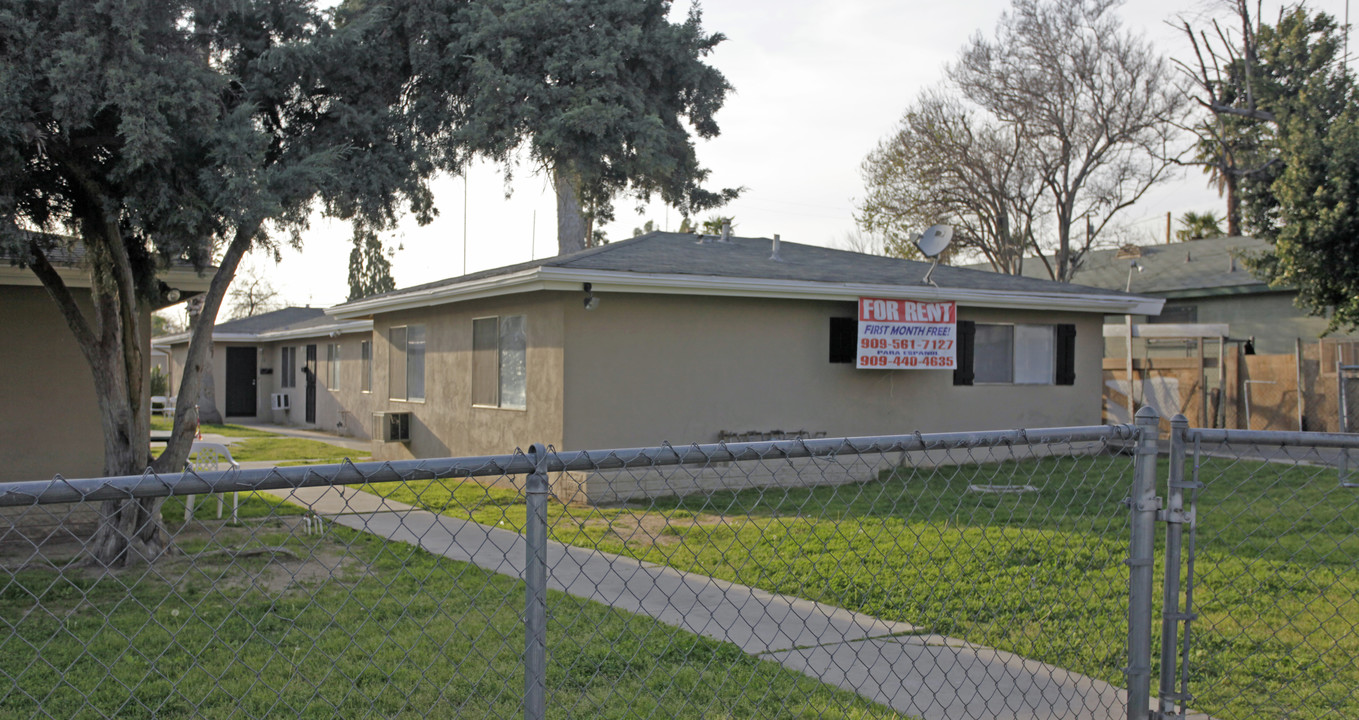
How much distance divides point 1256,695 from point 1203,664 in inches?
15.6

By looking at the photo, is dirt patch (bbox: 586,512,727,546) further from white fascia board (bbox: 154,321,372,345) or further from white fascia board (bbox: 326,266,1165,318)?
white fascia board (bbox: 154,321,372,345)

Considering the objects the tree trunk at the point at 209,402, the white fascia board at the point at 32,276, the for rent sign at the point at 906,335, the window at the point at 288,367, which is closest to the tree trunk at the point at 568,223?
the for rent sign at the point at 906,335

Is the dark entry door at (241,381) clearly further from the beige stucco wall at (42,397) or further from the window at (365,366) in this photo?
the beige stucco wall at (42,397)

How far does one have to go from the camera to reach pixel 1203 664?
504cm

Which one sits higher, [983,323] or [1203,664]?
[983,323]

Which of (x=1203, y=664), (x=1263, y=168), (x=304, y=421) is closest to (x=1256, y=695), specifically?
(x=1203, y=664)

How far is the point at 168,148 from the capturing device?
6641 millimetres

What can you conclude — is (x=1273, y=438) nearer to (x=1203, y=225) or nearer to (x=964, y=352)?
(x=964, y=352)

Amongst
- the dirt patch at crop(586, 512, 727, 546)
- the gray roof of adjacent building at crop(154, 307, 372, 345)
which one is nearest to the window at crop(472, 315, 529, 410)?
the dirt patch at crop(586, 512, 727, 546)

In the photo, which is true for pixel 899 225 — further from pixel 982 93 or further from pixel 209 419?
pixel 209 419

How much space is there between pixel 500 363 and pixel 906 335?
17.8 feet

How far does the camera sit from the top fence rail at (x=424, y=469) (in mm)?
2176

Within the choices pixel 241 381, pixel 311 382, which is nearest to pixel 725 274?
pixel 311 382

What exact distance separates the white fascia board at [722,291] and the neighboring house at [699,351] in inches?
1.0
